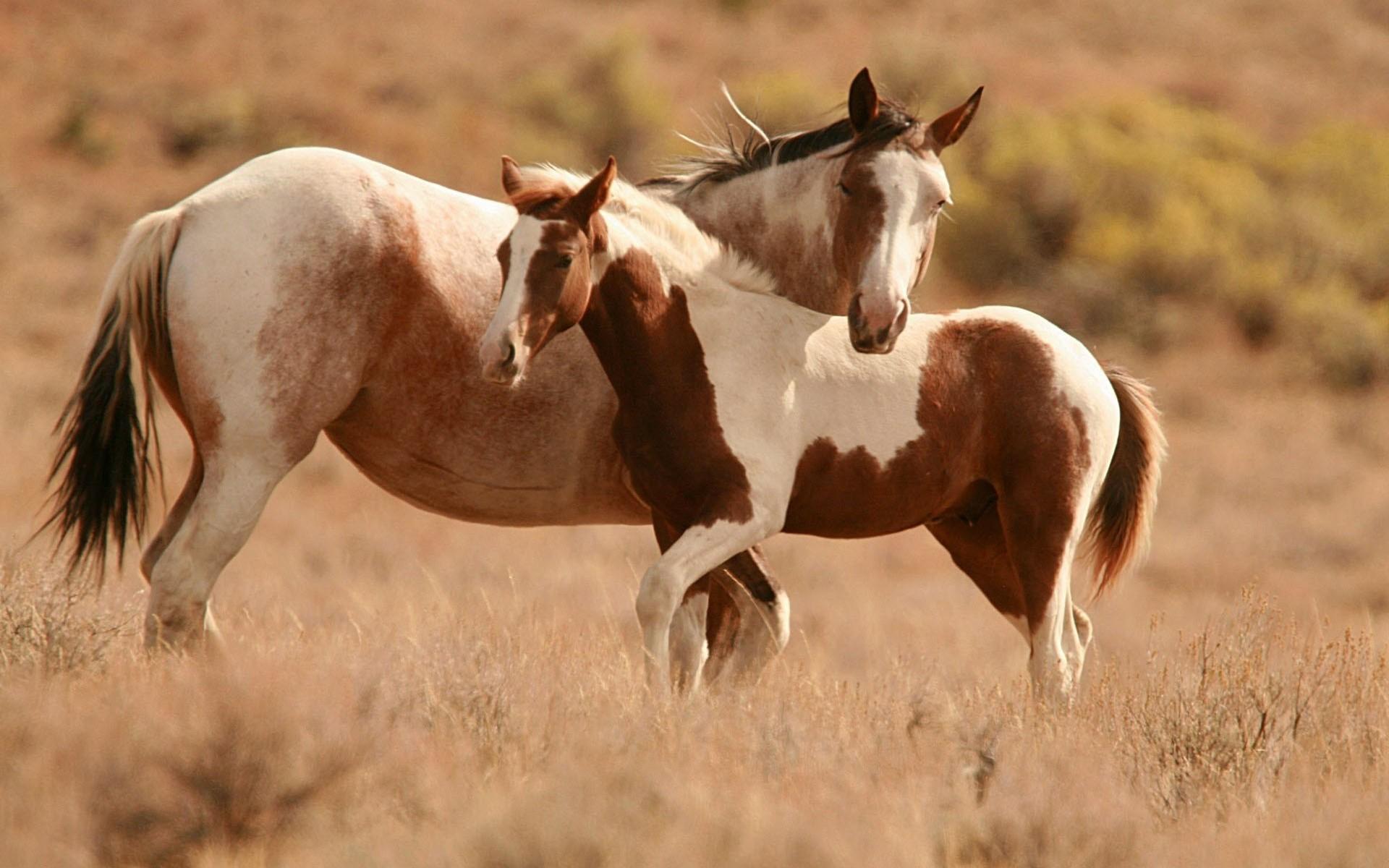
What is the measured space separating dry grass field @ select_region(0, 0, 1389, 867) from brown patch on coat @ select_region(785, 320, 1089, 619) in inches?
20.6

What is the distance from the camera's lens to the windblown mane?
186 inches

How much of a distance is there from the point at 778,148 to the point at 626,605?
6.26 m

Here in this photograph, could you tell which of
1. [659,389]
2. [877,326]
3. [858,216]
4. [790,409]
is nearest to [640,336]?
[659,389]

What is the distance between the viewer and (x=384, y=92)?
25250mm

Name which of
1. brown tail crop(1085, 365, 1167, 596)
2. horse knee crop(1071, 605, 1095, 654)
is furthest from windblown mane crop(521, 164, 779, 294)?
horse knee crop(1071, 605, 1095, 654)

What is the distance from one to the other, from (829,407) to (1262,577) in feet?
34.2

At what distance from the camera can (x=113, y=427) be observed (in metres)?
5.01

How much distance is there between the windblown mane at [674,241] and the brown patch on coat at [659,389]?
0.37 feet

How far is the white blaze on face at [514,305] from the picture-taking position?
13.4 ft

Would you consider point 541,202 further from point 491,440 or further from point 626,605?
point 626,605

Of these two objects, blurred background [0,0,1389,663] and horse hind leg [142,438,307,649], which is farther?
blurred background [0,0,1389,663]

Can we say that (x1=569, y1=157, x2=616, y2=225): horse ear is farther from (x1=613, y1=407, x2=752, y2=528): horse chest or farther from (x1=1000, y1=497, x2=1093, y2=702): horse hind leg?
(x1=1000, y1=497, x2=1093, y2=702): horse hind leg

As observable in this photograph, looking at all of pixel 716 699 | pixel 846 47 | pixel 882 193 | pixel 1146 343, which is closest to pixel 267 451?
pixel 716 699

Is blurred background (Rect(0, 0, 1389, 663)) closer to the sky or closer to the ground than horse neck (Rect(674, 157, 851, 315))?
closer to the ground
